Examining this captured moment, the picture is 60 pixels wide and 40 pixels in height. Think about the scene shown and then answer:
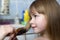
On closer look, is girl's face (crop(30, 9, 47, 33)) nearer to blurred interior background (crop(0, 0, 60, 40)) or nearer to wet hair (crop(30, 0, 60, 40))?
wet hair (crop(30, 0, 60, 40))

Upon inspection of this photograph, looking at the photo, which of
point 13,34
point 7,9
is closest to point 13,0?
point 7,9

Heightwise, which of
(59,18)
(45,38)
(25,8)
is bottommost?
(45,38)

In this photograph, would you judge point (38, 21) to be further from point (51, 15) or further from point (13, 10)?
point (13, 10)

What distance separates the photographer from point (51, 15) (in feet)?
2.81

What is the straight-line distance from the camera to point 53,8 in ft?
2.85

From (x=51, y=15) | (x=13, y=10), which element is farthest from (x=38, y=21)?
(x=13, y=10)

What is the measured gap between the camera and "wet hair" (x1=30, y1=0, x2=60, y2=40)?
85 cm

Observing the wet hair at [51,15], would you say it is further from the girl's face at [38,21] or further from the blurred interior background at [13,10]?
the blurred interior background at [13,10]

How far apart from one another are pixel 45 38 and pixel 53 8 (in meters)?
0.17

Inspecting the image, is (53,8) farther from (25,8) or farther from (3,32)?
(25,8)

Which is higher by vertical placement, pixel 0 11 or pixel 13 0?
pixel 13 0

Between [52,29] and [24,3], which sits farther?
[24,3]

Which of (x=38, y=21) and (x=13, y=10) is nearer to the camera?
(x=38, y=21)

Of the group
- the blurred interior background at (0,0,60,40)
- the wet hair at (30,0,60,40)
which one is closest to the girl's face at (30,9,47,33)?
the wet hair at (30,0,60,40)
